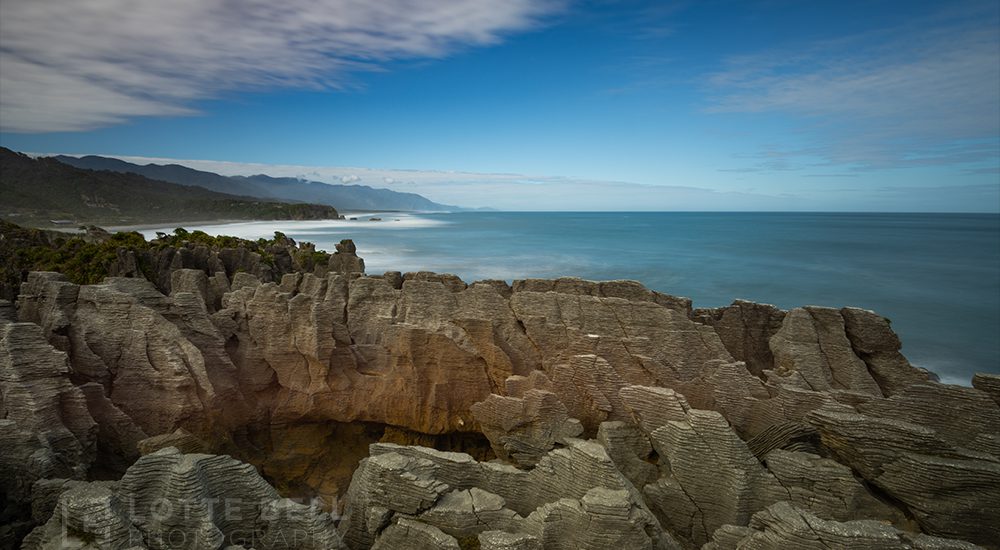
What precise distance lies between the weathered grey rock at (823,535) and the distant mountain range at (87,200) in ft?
309

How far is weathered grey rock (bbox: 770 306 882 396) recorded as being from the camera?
12.9m

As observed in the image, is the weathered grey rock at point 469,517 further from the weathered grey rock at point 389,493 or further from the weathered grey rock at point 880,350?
the weathered grey rock at point 880,350

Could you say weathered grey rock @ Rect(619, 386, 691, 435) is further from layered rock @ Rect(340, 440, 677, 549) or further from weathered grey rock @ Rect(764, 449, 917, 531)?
weathered grey rock @ Rect(764, 449, 917, 531)

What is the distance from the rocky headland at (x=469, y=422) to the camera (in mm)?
9180

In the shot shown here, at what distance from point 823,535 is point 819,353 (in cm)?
664

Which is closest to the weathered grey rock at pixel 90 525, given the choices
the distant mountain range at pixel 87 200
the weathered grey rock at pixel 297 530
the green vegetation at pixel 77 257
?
the weathered grey rock at pixel 297 530

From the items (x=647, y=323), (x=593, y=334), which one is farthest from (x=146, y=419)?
(x=647, y=323)

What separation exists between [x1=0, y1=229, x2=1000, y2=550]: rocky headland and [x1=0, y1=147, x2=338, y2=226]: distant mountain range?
80.5 metres

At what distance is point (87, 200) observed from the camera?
4122 inches

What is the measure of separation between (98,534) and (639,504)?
31.0 feet

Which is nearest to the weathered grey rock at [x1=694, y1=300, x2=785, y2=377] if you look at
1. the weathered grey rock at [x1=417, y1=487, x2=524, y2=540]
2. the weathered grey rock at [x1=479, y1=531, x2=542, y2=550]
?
the weathered grey rock at [x1=417, y1=487, x2=524, y2=540]

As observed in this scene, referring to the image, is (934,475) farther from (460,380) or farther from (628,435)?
(460,380)

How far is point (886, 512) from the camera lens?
952 centimetres

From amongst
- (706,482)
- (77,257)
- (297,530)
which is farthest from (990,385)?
(77,257)
